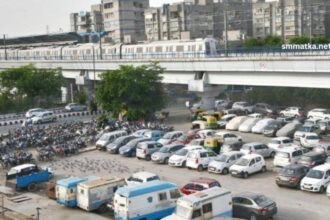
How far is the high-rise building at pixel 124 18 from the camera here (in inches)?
4112

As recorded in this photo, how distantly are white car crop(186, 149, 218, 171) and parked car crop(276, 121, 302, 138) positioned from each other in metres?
8.27

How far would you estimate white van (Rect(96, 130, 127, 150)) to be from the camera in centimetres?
3144

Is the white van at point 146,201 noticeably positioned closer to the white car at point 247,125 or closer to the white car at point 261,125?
the white car at point 261,125

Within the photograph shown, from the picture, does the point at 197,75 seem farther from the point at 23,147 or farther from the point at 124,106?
the point at 23,147

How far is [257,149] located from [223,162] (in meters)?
3.29

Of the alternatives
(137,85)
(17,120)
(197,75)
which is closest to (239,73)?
(197,75)

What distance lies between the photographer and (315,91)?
5281cm

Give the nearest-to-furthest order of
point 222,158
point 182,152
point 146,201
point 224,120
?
point 146,201
point 222,158
point 182,152
point 224,120

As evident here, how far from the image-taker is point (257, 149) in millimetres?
26344

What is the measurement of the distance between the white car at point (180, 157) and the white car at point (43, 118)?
21421mm

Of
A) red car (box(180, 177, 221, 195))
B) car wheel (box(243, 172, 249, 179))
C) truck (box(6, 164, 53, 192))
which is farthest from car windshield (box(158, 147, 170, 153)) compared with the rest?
red car (box(180, 177, 221, 195))

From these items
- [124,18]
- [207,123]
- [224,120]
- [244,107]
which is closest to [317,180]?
[207,123]

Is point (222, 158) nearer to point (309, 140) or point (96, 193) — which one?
point (309, 140)

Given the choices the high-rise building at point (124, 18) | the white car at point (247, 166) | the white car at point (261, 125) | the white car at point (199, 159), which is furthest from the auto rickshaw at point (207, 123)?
the high-rise building at point (124, 18)
